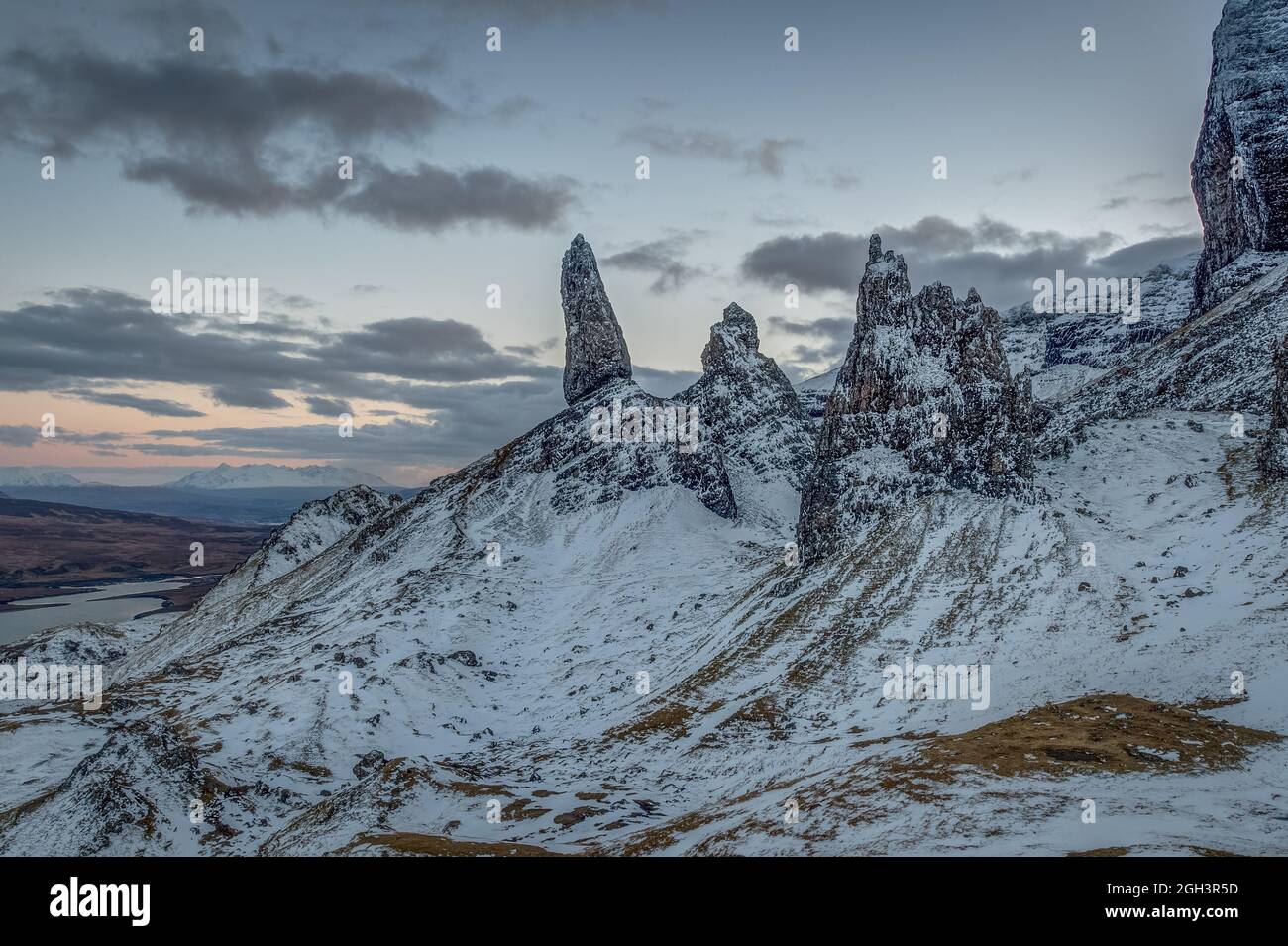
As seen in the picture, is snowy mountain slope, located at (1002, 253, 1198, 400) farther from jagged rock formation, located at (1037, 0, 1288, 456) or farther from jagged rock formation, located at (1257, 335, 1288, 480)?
jagged rock formation, located at (1257, 335, 1288, 480)

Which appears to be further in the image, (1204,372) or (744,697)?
(1204,372)

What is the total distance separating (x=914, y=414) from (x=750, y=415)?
54841 mm

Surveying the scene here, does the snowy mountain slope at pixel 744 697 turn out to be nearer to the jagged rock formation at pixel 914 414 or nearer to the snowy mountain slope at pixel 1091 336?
the jagged rock formation at pixel 914 414

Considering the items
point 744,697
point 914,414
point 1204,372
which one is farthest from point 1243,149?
point 744,697

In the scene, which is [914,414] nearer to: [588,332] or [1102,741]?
[1102,741]

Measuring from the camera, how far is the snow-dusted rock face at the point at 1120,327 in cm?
15750

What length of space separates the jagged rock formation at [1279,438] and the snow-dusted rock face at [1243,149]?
2484 inches

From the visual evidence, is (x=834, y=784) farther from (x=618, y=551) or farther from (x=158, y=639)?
(x=158, y=639)

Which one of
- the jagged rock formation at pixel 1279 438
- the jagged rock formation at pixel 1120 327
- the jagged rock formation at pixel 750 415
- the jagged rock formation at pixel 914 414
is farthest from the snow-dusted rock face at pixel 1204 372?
the jagged rock formation at pixel 1120 327

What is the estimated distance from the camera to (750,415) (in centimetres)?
13762

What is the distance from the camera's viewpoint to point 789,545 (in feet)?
301

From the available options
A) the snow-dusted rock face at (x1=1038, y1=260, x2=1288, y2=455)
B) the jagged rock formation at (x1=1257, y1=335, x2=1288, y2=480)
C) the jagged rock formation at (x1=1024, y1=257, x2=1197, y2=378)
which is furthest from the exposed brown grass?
the jagged rock formation at (x1=1024, y1=257, x2=1197, y2=378)
